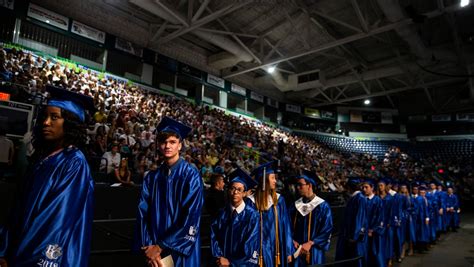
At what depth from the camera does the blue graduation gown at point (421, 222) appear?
798 centimetres

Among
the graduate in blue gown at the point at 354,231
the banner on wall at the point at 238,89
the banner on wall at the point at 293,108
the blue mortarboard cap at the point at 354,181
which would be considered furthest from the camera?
the banner on wall at the point at 293,108

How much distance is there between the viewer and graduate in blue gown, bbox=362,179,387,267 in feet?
16.3

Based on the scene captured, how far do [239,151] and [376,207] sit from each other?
9063mm

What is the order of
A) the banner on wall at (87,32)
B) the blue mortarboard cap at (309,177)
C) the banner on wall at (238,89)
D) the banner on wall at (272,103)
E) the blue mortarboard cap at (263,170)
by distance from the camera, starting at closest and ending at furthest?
the blue mortarboard cap at (263,170)
the blue mortarboard cap at (309,177)
the banner on wall at (87,32)
the banner on wall at (238,89)
the banner on wall at (272,103)

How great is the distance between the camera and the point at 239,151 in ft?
45.4

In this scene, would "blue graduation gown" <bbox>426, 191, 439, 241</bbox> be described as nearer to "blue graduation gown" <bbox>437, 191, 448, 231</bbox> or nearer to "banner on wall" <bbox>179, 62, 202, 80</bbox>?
"blue graduation gown" <bbox>437, 191, 448, 231</bbox>

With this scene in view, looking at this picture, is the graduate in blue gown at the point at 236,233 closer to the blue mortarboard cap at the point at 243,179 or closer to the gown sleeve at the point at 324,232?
the blue mortarboard cap at the point at 243,179

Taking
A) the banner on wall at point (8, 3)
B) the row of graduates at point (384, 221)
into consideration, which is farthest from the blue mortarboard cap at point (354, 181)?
the banner on wall at point (8, 3)

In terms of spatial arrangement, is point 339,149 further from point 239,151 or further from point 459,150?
point 239,151

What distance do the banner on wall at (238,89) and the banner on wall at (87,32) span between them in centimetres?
1013

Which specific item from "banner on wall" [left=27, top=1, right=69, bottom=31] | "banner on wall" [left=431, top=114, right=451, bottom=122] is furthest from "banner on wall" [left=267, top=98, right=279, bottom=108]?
"banner on wall" [left=27, top=1, right=69, bottom=31]

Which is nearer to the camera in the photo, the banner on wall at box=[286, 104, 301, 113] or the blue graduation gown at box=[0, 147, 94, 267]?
the blue graduation gown at box=[0, 147, 94, 267]

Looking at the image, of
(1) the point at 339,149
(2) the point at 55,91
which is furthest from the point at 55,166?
(1) the point at 339,149

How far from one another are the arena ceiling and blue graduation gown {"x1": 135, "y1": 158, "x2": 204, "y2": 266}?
11410mm
